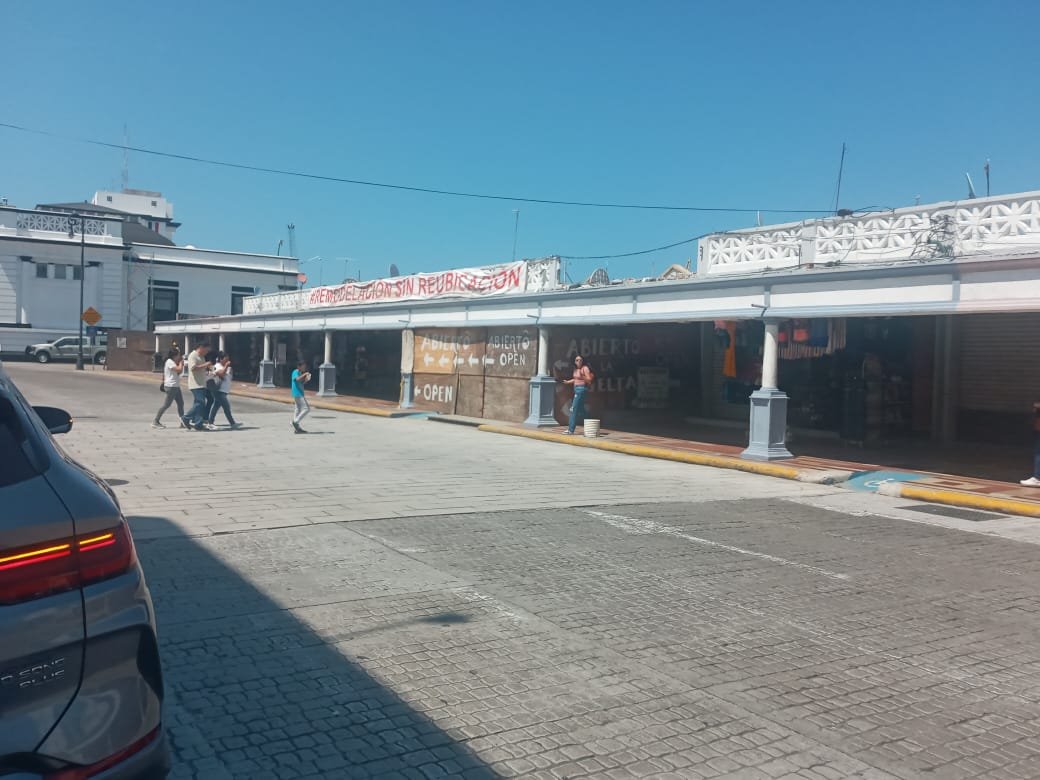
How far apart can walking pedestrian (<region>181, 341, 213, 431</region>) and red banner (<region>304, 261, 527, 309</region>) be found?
7.86 m

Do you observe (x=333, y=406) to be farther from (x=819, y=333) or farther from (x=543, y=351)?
(x=819, y=333)

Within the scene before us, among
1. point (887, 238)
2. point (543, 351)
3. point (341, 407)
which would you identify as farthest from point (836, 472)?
point (341, 407)

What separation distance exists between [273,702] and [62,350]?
176 ft

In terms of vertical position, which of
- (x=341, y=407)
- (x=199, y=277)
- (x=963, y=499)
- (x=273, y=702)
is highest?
(x=199, y=277)

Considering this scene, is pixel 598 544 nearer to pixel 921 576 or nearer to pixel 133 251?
pixel 921 576

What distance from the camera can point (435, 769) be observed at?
381 centimetres

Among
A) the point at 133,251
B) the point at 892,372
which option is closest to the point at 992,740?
the point at 892,372

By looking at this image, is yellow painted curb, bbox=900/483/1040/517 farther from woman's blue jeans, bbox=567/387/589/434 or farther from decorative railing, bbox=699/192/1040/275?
woman's blue jeans, bbox=567/387/589/434

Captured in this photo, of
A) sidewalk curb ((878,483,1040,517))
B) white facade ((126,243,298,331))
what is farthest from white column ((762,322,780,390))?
white facade ((126,243,298,331))

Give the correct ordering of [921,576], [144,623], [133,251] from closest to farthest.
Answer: [144,623] < [921,576] < [133,251]

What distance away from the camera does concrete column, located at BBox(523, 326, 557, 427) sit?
21.2 metres

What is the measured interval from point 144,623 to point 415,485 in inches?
368

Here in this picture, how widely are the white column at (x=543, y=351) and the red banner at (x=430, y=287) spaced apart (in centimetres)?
149

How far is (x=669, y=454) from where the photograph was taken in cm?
1652
